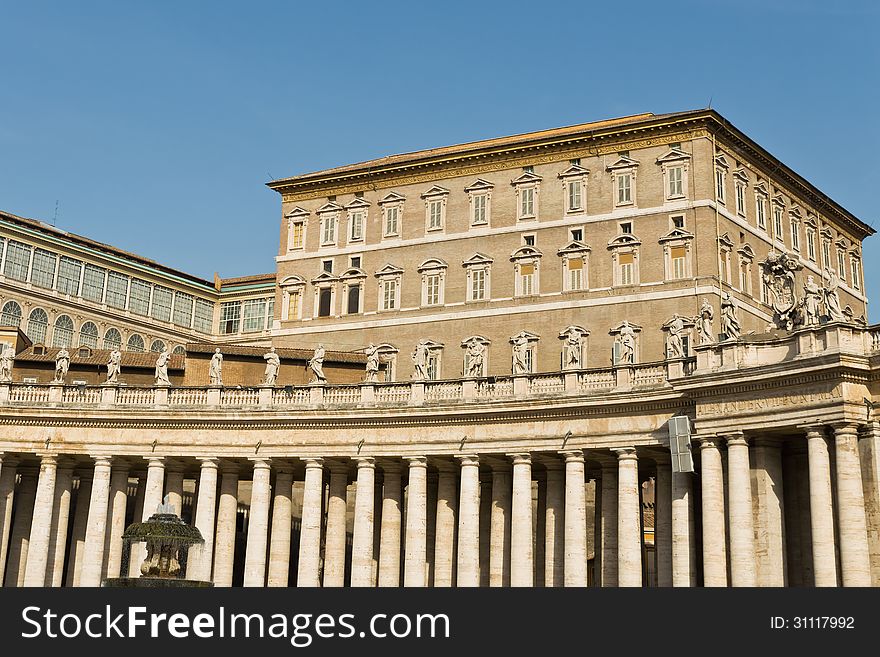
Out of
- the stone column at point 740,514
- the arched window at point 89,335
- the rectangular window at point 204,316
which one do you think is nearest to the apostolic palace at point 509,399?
the stone column at point 740,514

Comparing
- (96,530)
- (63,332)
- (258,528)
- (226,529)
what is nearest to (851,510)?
(258,528)

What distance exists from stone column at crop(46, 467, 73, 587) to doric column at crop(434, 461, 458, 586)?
20.0m

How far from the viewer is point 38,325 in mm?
108250

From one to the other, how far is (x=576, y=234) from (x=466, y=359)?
1255cm

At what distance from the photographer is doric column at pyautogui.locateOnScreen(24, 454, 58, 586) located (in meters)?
59.4

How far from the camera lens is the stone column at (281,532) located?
5906 centimetres

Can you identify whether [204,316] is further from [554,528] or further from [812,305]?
[812,305]

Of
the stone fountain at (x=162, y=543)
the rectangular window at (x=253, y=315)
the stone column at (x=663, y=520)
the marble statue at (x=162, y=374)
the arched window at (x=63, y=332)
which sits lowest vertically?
the stone fountain at (x=162, y=543)

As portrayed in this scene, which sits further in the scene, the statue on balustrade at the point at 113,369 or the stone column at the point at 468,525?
the statue on balustrade at the point at 113,369

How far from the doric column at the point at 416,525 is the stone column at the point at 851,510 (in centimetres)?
2010

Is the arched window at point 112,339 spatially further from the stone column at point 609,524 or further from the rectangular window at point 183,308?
the stone column at point 609,524

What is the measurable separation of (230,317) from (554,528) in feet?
242

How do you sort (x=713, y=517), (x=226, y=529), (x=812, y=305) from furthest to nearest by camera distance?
(x=226, y=529)
(x=713, y=517)
(x=812, y=305)
